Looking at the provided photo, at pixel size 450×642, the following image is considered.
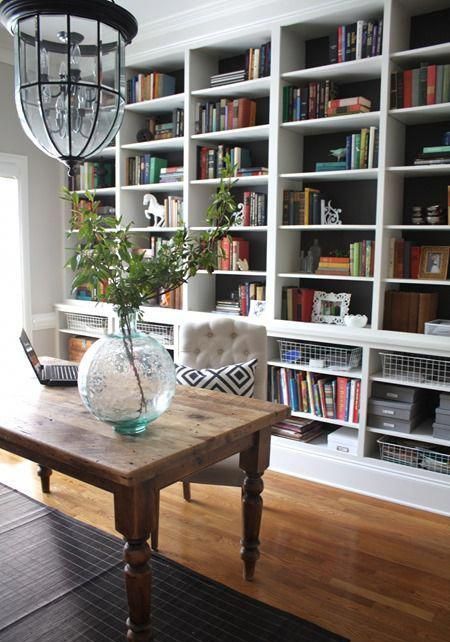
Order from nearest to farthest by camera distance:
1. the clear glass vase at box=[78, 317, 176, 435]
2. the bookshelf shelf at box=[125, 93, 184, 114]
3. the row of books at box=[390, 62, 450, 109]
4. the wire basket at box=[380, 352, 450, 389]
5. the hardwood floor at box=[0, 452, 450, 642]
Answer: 1. the clear glass vase at box=[78, 317, 176, 435]
2. the hardwood floor at box=[0, 452, 450, 642]
3. the row of books at box=[390, 62, 450, 109]
4. the wire basket at box=[380, 352, 450, 389]
5. the bookshelf shelf at box=[125, 93, 184, 114]

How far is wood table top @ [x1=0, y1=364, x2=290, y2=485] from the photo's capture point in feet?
5.53

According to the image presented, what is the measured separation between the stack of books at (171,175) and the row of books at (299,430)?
1840mm

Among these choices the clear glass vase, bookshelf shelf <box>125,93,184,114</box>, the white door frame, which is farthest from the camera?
the white door frame

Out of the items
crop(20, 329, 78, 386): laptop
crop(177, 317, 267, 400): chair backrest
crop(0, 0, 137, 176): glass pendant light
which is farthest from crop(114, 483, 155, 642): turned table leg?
crop(177, 317, 267, 400): chair backrest

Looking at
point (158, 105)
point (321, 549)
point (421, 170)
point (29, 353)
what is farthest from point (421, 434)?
point (158, 105)

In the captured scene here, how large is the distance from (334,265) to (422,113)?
94 centimetres

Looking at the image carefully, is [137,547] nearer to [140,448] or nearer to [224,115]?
[140,448]

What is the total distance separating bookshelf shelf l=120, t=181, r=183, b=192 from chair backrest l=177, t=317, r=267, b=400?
1.46 m

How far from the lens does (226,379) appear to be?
8.65 feet

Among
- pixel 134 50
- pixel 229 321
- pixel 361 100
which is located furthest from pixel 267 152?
pixel 229 321

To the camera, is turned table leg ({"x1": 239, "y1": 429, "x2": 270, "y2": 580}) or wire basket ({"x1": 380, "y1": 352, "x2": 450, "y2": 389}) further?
wire basket ({"x1": 380, "y1": 352, "x2": 450, "y2": 389})

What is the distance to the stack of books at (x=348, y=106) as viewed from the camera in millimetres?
3242

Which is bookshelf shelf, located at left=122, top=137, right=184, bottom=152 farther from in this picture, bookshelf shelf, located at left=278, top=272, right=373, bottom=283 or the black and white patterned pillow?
the black and white patterned pillow

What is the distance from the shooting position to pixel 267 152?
3.94 meters
